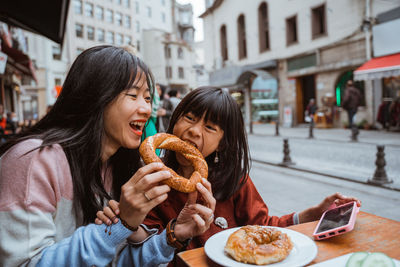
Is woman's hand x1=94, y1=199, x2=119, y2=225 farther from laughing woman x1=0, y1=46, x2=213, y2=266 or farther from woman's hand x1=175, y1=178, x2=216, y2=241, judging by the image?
woman's hand x1=175, y1=178, x2=216, y2=241

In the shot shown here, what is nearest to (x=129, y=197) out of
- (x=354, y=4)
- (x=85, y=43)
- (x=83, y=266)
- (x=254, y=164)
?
(x=83, y=266)

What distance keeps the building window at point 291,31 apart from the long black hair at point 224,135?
21.3 metres

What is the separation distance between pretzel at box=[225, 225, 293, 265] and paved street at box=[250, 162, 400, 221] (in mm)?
3405

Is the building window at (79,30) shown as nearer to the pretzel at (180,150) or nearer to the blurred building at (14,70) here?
the blurred building at (14,70)

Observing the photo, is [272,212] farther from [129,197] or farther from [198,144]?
[129,197]

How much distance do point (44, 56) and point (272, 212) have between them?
34804 mm

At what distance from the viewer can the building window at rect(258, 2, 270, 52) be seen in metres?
23.8

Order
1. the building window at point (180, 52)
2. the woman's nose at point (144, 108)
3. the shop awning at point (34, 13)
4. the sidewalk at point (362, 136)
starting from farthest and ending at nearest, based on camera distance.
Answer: the building window at point (180, 52) → the sidewalk at point (362, 136) → the shop awning at point (34, 13) → the woman's nose at point (144, 108)

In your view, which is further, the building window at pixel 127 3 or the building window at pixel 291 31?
the building window at pixel 127 3

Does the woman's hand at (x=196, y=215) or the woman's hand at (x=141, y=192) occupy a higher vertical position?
the woman's hand at (x=141, y=192)

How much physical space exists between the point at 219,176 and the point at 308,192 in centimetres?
425

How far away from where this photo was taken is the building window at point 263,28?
23766 millimetres

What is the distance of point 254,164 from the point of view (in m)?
8.92

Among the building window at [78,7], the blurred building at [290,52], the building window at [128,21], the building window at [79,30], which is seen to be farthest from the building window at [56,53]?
the blurred building at [290,52]
